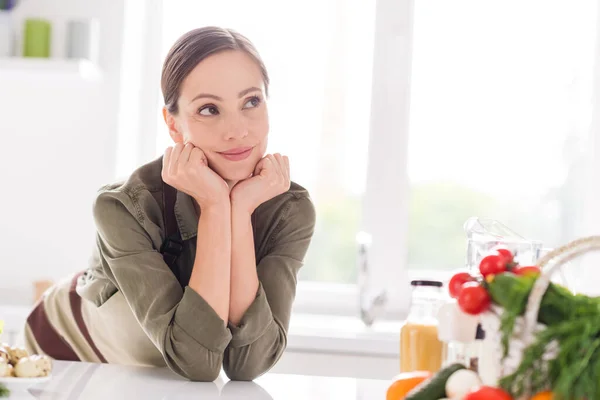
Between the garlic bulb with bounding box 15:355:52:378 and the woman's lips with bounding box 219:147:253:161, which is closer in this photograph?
the garlic bulb with bounding box 15:355:52:378

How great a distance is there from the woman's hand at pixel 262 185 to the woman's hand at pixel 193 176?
32 millimetres

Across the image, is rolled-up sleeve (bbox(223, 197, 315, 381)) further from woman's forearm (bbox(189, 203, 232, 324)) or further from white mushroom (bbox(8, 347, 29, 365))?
white mushroom (bbox(8, 347, 29, 365))

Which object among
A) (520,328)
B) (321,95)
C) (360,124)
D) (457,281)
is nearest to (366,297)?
(360,124)

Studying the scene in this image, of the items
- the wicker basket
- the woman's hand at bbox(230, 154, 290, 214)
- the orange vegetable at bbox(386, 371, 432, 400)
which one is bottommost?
the orange vegetable at bbox(386, 371, 432, 400)

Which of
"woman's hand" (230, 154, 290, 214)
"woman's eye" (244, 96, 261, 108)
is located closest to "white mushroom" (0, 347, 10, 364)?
"woman's hand" (230, 154, 290, 214)

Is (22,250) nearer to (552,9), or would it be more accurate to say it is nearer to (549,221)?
(549,221)

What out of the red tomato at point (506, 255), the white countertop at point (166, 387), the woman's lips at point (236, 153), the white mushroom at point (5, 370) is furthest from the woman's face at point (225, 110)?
the red tomato at point (506, 255)

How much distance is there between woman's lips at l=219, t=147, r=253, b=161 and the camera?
1.34 m

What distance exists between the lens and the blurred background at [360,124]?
2.71 metres

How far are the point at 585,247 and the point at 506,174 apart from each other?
2.13 metres

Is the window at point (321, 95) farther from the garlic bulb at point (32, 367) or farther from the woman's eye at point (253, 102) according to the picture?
the garlic bulb at point (32, 367)

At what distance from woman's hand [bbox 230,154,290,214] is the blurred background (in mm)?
1335

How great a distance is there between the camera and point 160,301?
123cm

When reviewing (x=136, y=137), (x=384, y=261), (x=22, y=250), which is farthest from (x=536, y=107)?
(x=22, y=250)
